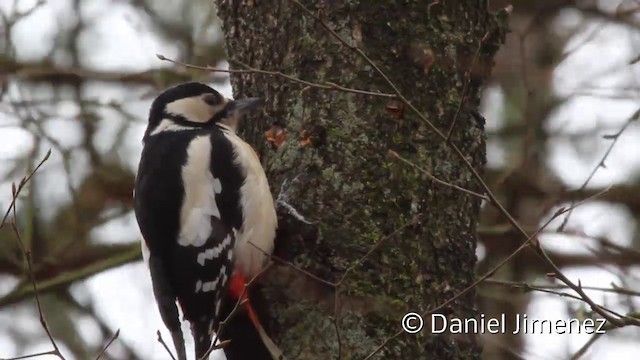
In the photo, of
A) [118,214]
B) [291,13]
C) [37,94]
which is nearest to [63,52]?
[37,94]

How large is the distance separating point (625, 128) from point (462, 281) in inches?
34.1

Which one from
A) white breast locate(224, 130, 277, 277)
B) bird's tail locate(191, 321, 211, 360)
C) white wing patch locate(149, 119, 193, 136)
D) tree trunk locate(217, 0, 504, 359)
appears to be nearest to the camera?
tree trunk locate(217, 0, 504, 359)

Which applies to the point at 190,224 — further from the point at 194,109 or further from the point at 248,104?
the point at 194,109

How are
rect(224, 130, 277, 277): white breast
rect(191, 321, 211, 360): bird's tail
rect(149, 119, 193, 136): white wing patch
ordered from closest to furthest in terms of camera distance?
rect(191, 321, 211, 360): bird's tail < rect(224, 130, 277, 277): white breast < rect(149, 119, 193, 136): white wing patch

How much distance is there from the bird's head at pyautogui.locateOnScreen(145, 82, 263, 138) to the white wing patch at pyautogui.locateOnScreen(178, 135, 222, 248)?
0.92 ft

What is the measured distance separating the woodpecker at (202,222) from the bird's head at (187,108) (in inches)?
9.3

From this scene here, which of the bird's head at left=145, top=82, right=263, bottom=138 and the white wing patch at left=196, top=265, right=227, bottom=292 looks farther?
the bird's head at left=145, top=82, right=263, bottom=138

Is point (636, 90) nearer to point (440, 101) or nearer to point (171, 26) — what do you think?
point (440, 101)

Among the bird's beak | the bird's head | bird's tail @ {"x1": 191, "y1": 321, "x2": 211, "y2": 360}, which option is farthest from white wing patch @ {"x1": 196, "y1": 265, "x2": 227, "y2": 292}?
the bird's head

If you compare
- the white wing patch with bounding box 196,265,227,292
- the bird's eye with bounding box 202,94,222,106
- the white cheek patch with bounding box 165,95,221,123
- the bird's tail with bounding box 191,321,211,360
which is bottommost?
the bird's tail with bounding box 191,321,211,360

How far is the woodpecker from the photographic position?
3.20m

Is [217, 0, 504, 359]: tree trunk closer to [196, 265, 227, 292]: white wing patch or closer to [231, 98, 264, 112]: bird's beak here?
[231, 98, 264, 112]: bird's beak

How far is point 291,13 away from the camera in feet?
10.7

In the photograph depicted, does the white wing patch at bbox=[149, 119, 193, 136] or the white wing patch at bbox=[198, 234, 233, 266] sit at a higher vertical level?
the white wing patch at bbox=[149, 119, 193, 136]
